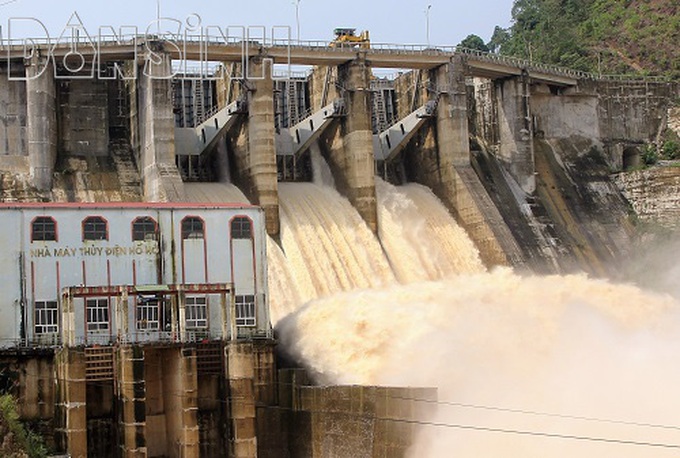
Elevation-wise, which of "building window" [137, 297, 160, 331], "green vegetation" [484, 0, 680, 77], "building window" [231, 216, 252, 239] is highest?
"green vegetation" [484, 0, 680, 77]

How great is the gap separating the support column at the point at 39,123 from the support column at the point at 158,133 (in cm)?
416

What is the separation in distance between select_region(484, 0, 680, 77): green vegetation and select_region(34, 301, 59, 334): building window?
60.1 meters

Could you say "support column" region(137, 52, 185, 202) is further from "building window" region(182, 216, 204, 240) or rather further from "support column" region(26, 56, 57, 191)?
"building window" region(182, 216, 204, 240)

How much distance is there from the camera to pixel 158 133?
53812 millimetres

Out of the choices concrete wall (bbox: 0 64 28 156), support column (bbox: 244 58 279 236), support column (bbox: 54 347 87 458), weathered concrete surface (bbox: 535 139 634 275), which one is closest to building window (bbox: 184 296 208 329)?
support column (bbox: 54 347 87 458)

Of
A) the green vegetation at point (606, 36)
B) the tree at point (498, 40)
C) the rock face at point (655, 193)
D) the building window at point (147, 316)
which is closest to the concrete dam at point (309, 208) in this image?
the building window at point (147, 316)

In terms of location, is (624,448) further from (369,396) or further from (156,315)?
(156,315)

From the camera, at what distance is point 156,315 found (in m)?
41.6

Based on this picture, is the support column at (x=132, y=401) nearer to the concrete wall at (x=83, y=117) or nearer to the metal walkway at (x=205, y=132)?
the concrete wall at (x=83, y=117)

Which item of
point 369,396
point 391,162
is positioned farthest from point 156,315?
point 391,162

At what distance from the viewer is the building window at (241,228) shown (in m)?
43.4

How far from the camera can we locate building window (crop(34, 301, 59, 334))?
132ft

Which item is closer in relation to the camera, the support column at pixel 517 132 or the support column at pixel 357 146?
the support column at pixel 357 146

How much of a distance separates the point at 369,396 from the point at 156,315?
8003 millimetres
